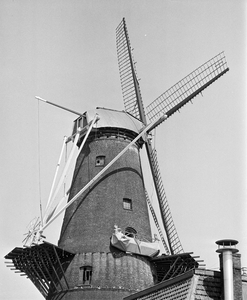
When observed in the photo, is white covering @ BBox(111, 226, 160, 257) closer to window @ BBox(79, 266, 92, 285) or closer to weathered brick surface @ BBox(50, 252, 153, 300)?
weathered brick surface @ BBox(50, 252, 153, 300)

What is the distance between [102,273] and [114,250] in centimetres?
108

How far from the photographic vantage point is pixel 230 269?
13625mm

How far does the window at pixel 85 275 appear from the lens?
19953 millimetres

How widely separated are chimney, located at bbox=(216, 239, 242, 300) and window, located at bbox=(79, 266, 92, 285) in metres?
7.40

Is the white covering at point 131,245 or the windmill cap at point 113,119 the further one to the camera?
the windmill cap at point 113,119

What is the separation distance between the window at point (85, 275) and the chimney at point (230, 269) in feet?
24.3

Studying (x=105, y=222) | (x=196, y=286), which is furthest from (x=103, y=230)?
(x=196, y=286)

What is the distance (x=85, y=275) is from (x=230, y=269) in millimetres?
7963

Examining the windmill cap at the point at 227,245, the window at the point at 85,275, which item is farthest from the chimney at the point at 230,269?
the window at the point at 85,275

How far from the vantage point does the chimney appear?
1344 cm

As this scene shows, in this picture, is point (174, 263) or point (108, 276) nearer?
point (108, 276)

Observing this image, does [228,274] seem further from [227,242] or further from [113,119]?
[113,119]

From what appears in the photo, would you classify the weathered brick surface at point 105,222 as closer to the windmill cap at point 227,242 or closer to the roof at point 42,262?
the roof at point 42,262

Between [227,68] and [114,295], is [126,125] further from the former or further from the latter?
[114,295]
